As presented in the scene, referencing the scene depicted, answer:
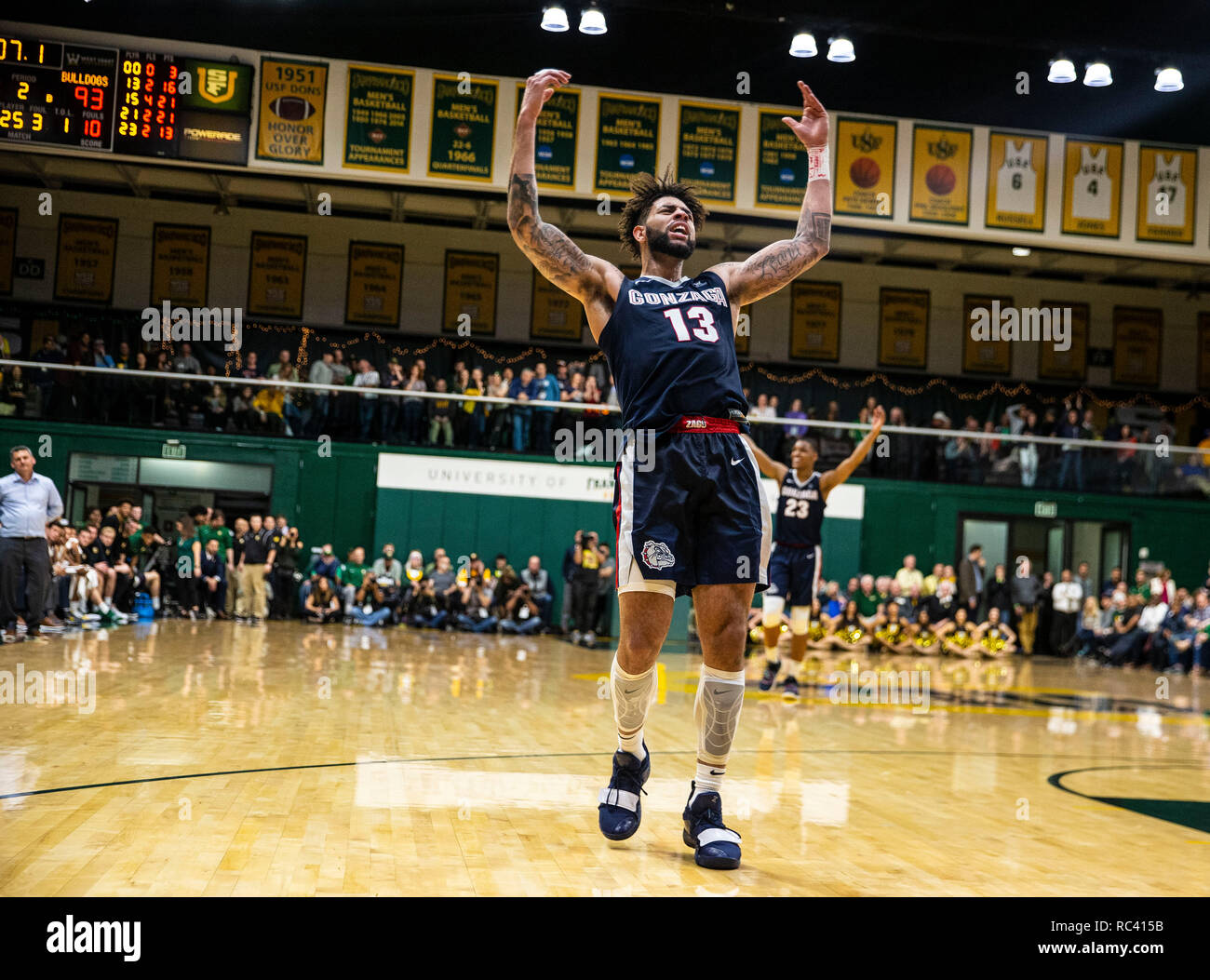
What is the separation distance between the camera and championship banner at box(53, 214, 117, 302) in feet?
75.4

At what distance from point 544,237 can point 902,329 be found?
22.9 metres

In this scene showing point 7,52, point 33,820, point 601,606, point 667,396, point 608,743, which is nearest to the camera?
point 33,820

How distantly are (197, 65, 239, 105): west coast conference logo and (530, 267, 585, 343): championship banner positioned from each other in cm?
836

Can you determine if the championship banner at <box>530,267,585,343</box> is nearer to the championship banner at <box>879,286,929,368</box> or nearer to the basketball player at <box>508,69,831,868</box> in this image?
the championship banner at <box>879,286,929,368</box>

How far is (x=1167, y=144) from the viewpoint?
19.6 metres

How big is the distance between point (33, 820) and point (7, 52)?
1567 centimetres

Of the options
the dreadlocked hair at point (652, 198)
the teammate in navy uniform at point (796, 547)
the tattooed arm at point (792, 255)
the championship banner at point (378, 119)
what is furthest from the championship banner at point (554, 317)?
the tattooed arm at point (792, 255)

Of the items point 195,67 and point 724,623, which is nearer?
point 724,623

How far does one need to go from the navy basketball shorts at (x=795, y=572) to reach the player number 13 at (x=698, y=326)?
608 cm

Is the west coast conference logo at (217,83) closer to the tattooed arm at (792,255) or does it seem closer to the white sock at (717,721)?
the tattooed arm at (792,255)

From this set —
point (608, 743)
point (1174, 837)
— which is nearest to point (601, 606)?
point (608, 743)

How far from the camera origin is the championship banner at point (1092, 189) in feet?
64.1

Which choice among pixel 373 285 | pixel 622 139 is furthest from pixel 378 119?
pixel 373 285

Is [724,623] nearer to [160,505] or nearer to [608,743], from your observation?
[608,743]
